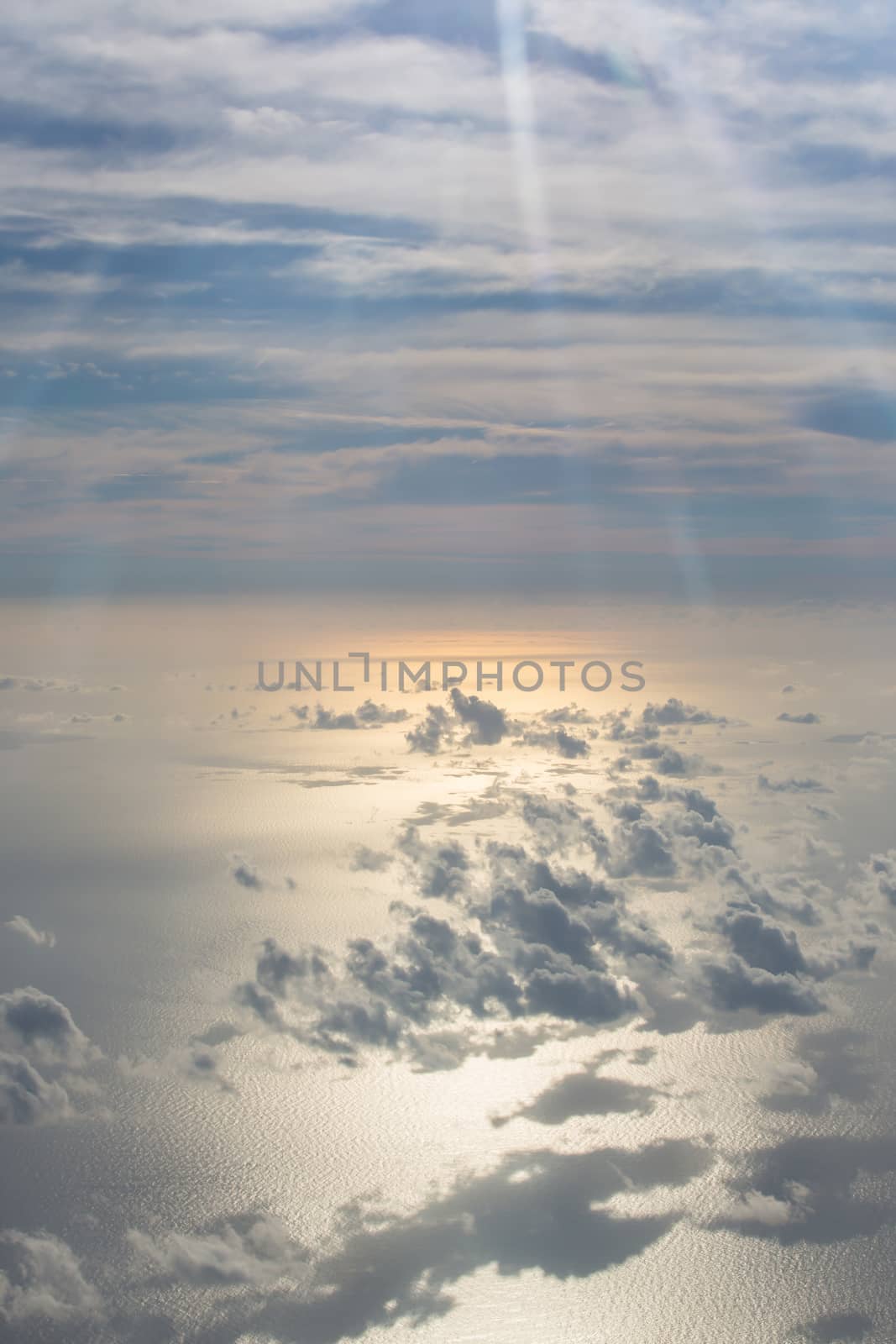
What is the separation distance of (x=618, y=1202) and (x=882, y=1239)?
23.0m

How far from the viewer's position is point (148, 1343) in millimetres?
76812

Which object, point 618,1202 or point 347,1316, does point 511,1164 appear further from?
point 347,1316

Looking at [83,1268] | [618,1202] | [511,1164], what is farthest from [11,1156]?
[618,1202]

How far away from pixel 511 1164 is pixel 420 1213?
542 inches

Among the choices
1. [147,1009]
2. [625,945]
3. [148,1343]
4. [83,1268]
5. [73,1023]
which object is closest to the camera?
[148,1343]

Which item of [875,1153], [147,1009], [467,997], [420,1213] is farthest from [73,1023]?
[875,1153]

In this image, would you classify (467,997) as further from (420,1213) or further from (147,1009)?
(420,1213)

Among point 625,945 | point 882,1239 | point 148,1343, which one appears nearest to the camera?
point 148,1343

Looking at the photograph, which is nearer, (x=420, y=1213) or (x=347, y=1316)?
(x=347, y=1316)

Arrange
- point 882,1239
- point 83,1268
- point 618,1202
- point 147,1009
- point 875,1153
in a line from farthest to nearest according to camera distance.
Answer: point 147,1009 → point 875,1153 → point 618,1202 → point 882,1239 → point 83,1268

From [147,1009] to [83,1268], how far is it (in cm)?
6737

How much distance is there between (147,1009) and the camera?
498 ft

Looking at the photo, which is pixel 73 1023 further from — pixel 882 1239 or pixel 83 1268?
pixel 882 1239

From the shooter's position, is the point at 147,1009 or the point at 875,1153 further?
the point at 147,1009
